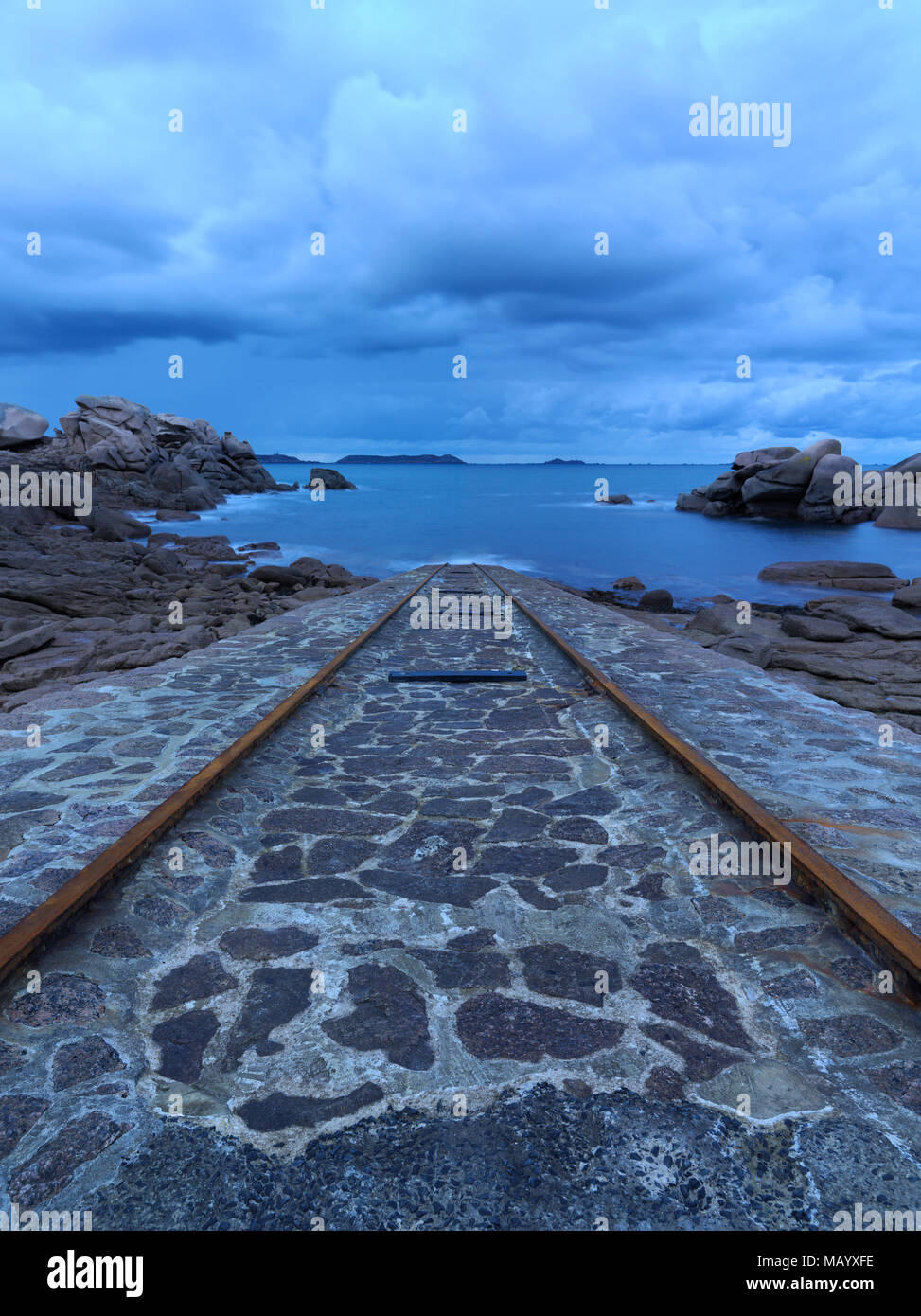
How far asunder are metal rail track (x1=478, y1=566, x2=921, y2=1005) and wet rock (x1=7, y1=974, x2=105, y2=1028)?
3.14 m

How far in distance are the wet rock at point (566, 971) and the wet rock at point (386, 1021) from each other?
1.70ft

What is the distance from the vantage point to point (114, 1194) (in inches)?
85.4

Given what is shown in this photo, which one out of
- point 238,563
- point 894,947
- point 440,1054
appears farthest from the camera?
point 238,563

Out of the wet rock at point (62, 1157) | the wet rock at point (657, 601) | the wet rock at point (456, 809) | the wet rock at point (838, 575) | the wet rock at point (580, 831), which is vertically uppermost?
the wet rock at point (838, 575)

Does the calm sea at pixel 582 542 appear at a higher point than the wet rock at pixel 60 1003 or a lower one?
higher

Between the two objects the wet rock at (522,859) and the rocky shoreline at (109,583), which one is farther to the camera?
the rocky shoreline at (109,583)

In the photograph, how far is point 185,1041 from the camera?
110 inches

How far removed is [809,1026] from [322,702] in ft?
18.1

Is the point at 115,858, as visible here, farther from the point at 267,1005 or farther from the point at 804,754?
the point at 804,754

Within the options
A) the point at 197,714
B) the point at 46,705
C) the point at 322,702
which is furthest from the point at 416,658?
the point at 46,705

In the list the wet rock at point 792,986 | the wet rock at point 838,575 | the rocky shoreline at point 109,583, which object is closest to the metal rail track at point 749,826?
the wet rock at point 792,986

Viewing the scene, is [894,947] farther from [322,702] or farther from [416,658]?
[416,658]

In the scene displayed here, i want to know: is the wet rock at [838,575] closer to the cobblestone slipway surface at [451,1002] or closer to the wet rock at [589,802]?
the cobblestone slipway surface at [451,1002]

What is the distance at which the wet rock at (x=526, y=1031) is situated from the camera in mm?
2756
